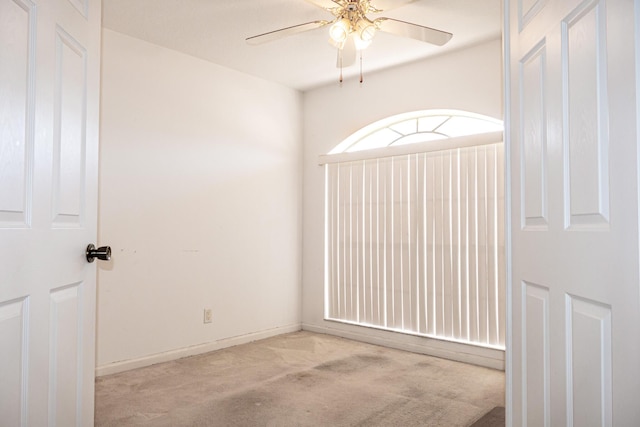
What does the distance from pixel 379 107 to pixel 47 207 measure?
3407 mm

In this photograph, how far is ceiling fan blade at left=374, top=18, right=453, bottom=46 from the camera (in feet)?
8.09

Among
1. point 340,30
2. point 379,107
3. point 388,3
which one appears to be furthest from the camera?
point 379,107

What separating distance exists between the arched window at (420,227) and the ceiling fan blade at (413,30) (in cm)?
120

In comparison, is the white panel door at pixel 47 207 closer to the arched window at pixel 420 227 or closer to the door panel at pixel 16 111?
the door panel at pixel 16 111

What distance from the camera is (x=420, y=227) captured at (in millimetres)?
3941

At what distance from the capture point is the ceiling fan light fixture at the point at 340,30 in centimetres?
245

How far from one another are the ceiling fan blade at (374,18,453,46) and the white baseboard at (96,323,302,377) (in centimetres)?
289

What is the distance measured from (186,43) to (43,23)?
249cm

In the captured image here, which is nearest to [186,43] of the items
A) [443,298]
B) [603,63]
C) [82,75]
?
[82,75]

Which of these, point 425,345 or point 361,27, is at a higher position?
point 361,27

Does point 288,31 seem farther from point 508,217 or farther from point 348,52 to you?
point 508,217

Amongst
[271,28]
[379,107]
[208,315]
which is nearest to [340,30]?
[271,28]

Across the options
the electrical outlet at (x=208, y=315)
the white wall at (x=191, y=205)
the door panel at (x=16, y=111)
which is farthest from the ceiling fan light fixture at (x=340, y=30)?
the electrical outlet at (x=208, y=315)

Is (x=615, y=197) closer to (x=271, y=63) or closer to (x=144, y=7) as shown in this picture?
(x=144, y=7)
